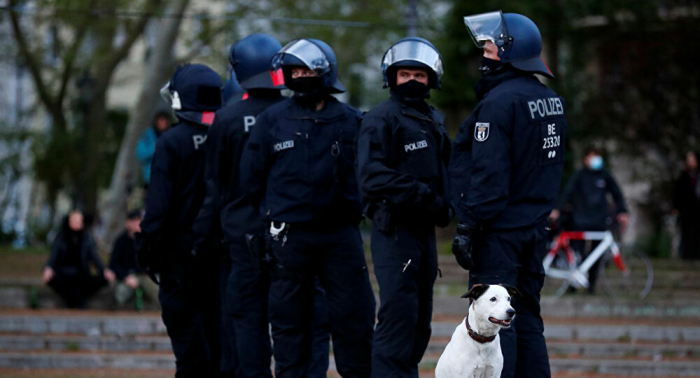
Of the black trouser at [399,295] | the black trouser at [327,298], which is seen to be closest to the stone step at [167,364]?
the black trouser at [327,298]

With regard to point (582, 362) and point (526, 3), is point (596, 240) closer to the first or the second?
point (582, 362)

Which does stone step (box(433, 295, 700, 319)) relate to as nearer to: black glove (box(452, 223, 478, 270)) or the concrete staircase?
the concrete staircase

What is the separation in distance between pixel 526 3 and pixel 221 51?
683 cm

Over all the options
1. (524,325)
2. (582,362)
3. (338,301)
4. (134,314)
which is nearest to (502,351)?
(524,325)

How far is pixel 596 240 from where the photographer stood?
15.0 m

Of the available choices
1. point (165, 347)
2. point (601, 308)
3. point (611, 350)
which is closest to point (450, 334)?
point (611, 350)

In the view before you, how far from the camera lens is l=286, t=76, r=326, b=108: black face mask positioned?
23.1 ft

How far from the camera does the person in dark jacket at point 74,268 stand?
13.9m

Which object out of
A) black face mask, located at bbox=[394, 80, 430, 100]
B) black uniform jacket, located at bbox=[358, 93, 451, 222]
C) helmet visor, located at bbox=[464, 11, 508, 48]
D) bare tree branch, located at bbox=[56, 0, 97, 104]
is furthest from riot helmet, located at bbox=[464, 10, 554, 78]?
bare tree branch, located at bbox=[56, 0, 97, 104]

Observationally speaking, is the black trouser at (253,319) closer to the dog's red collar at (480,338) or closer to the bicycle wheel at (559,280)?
the dog's red collar at (480,338)

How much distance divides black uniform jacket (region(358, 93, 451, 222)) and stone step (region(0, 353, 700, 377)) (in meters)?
3.99

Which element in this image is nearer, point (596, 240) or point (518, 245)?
point (518, 245)

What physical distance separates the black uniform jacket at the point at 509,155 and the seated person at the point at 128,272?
26.7ft

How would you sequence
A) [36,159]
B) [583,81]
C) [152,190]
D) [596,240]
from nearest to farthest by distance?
[152,190]
[596,240]
[583,81]
[36,159]
